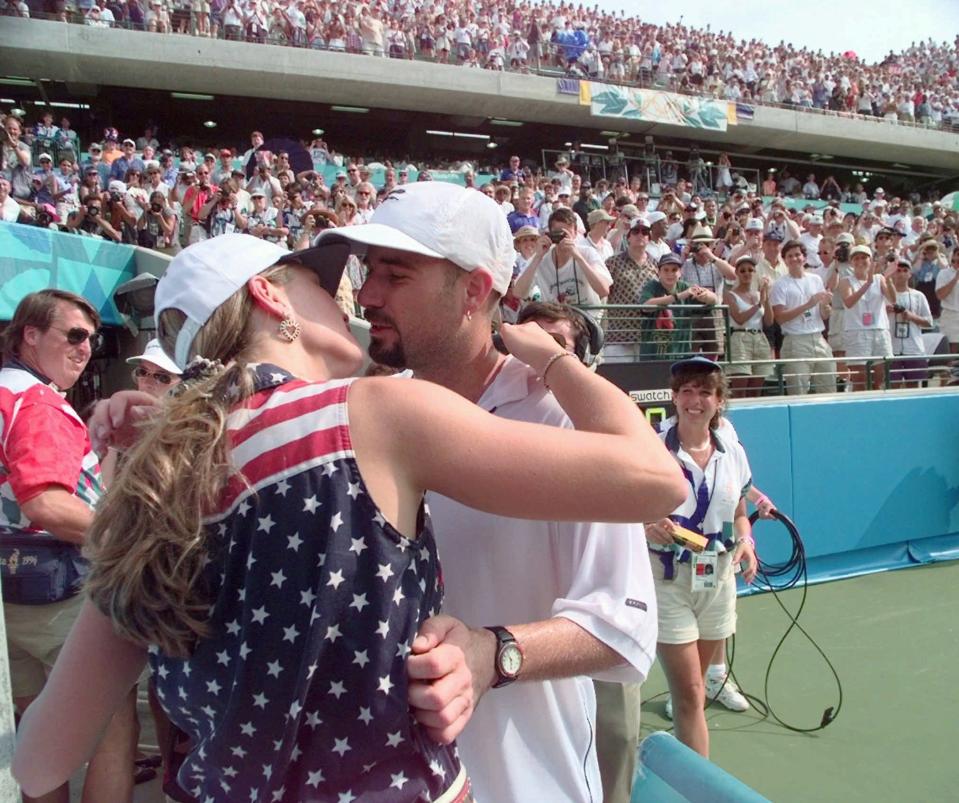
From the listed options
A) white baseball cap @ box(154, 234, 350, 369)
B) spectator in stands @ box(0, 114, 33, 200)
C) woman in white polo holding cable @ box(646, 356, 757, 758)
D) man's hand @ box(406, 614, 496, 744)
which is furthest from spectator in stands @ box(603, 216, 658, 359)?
spectator in stands @ box(0, 114, 33, 200)

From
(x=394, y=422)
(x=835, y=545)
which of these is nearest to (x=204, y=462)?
(x=394, y=422)

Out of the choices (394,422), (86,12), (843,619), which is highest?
(86,12)

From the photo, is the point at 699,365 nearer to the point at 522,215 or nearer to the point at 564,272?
the point at 564,272

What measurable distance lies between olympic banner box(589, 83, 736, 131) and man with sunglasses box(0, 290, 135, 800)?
2419cm

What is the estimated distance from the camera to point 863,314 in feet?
29.3

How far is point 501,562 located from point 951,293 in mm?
10691

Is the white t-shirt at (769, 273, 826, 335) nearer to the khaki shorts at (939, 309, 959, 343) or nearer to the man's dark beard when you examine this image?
the khaki shorts at (939, 309, 959, 343)

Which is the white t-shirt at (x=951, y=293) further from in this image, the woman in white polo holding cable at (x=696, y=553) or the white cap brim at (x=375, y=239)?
the white cap brim at (x=375, y=239)

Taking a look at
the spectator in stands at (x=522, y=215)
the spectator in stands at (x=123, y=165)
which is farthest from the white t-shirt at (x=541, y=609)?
the spectator in stands at (x=123, y=165)

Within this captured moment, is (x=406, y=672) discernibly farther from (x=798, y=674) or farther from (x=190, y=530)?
(x=798, y=674)

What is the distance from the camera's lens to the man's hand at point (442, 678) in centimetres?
101

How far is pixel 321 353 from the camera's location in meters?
1.28

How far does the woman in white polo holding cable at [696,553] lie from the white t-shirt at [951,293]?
7582mm

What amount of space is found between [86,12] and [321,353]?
22.8 metres
